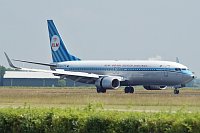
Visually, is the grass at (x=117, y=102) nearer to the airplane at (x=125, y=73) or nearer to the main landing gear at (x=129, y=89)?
the airplane at (x=125, y=73)

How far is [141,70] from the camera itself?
8006 centimetres

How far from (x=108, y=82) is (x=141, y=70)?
13.1 ft

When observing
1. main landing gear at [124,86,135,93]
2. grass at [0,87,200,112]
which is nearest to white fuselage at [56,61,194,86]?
main landing gear at [124,86,135,93]

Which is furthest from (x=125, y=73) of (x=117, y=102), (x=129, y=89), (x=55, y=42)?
(x=117, y=102)

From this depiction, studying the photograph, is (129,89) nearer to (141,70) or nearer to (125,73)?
(125,73)

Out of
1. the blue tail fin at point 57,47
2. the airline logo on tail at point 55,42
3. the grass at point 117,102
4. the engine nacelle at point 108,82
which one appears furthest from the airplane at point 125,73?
the grass at point 117,102

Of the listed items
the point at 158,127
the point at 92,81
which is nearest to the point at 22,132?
the point at 158,127

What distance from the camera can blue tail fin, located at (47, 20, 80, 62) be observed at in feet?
301

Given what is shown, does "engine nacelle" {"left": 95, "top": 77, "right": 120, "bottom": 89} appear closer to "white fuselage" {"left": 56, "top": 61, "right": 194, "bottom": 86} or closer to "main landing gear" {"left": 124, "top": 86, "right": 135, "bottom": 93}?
"main landing gear" {"left": 124, "top": 86, "right": 135, "bottom": 93}

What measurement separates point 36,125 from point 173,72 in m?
54.8

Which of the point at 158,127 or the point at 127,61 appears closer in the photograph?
the point at 158,127

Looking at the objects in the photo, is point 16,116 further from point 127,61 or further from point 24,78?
point 24,78

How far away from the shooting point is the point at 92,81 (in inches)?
3297

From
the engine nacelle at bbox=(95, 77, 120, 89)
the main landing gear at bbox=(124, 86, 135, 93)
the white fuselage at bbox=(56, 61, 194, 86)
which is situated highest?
the white fuselage at bbox=(56, 61, 194, 86)
